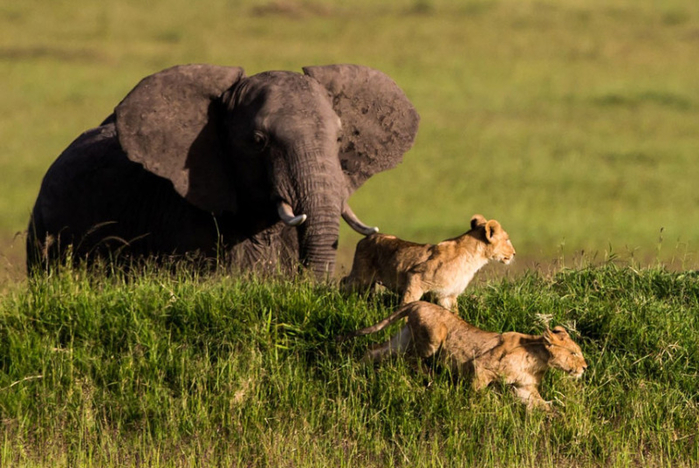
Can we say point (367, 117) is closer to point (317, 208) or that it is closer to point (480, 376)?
point (317, 208)

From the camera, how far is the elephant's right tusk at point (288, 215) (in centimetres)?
941

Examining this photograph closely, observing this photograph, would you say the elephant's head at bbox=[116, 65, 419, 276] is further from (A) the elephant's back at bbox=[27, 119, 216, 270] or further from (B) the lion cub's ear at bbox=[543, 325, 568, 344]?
(B) the lion cub's ear at bbox=[543, 325, 568, 344]

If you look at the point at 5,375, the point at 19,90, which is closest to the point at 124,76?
the point at 19,90

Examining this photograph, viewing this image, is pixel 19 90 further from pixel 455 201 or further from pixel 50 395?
pixel 50 395

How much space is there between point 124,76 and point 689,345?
3264 cm

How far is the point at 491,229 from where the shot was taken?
8000 millimetres

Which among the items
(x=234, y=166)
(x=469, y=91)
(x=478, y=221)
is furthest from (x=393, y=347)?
(x=469, y=91)

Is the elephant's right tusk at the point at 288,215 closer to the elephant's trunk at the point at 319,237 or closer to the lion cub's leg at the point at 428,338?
the elephant's trunk at the point at 319,237

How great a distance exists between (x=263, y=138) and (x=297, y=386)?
2.75 meters

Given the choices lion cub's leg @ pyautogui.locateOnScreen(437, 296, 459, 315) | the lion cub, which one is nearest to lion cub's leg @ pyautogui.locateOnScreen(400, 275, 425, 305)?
the lion cub

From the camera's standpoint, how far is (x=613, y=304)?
8375mm

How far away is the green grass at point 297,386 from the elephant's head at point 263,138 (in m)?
1.24

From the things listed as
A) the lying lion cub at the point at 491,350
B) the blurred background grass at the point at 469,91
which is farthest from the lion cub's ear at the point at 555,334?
the blurred background grass at the point at 469,91

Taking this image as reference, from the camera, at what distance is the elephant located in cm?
980
